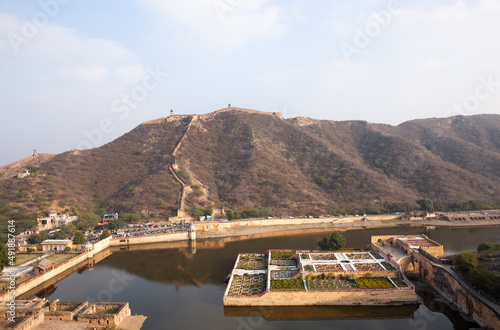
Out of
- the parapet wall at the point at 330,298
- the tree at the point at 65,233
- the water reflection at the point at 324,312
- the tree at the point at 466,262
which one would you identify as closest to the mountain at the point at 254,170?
the tree at the point at 65,233

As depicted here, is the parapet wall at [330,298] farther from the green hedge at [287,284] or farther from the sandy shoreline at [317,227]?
the sandy shoreline at [317,227]

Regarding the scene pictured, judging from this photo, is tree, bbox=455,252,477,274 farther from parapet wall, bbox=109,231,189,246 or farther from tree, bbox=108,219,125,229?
tree, bbox=108,219,125,229

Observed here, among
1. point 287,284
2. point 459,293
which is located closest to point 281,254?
point 287,284

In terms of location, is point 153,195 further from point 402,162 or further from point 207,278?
point 402,162

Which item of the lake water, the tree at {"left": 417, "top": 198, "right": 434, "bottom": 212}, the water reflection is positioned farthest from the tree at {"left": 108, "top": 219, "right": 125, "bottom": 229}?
the tree at {"left": 417, "top": 198, "right": 434, "bottom": 212}

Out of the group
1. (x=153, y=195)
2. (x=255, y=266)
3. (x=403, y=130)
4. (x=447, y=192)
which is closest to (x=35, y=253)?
(x=153, y=195)

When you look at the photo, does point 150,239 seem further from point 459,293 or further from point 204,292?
point 459,293
